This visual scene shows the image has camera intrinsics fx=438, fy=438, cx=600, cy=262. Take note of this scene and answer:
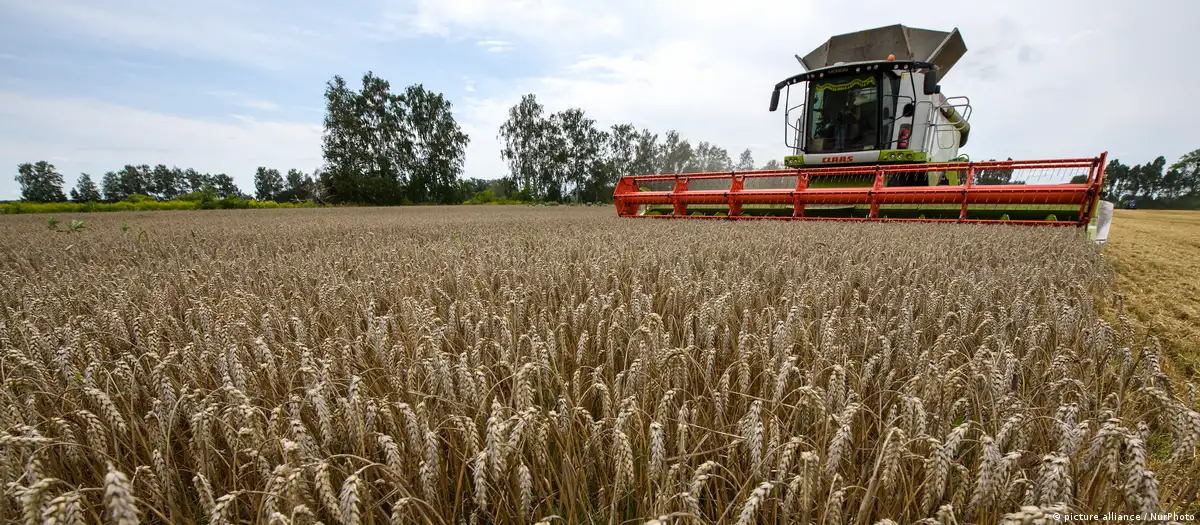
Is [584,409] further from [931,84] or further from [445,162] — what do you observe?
[445,162]

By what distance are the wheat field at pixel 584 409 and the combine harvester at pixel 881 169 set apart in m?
4.63

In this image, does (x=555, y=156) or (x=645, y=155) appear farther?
(x=645, y=155)

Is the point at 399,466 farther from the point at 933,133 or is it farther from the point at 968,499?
the point at 933,133

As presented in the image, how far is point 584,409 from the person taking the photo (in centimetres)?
96

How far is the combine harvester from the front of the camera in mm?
5602

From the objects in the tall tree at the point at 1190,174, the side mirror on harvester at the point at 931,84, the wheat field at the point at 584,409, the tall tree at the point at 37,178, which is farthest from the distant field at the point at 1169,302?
the tall tree at the point at 37,178

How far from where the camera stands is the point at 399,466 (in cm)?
72

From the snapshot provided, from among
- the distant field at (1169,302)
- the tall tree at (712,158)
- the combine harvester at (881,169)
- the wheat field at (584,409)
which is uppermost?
the tall tree at (712,158)

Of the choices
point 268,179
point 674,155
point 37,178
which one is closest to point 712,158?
point 674,155

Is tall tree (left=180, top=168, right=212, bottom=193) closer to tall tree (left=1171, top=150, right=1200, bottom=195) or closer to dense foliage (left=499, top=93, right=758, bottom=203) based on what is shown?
dense foliage (left=499, top=93, right=758, bottom=203)

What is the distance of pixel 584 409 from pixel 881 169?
7.23 meters

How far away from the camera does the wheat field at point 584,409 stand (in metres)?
0.70

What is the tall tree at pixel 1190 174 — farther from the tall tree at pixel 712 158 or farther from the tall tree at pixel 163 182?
the tall tree at pixel 163 182

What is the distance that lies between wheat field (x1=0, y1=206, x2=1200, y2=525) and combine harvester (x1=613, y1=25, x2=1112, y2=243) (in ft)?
15.2
